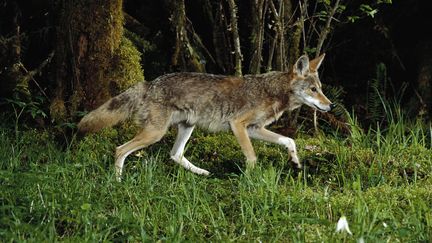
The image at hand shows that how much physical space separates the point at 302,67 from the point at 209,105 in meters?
1.10

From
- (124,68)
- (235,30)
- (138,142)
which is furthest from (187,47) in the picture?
(138,142)

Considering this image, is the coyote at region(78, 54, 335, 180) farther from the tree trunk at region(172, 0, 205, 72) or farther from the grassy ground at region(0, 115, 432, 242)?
the tree trunk at region(172, 0, 205, 72)

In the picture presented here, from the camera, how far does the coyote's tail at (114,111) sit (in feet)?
24.7

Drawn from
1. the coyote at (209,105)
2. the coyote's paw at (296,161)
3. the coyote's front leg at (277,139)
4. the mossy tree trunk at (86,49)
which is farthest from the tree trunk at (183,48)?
the coyote's paw at (296,161)

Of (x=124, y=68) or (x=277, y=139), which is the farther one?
(x=124, y=68)

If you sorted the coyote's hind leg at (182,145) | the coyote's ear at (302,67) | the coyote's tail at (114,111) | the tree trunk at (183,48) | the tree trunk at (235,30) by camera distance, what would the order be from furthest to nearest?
the tree trunk at (183,48) < the tree trunk at (235,30) < the coyote's ear at (302,67) < the coyote's hind leg at (182,145) < the coyote's tail at (114,111)

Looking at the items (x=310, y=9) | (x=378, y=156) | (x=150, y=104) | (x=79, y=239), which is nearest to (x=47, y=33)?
(x=150, y=104)

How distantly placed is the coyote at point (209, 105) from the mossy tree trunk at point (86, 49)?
638 millimetres

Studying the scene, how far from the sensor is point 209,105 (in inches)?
318

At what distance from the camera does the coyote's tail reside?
7.54 meters

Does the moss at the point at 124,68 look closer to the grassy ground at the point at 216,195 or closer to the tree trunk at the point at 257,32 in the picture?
the grassy ground at the point at 216,195

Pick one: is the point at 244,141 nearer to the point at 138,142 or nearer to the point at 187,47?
the point at 138,142

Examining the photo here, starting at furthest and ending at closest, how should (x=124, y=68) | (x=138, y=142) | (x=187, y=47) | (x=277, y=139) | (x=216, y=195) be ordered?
(x=187, y=47), (x=124, y=68), (x=277, y=139), (x=138, y=142), (x=216, y=195)

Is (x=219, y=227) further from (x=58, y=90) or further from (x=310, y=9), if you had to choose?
(x=310, y=9)
